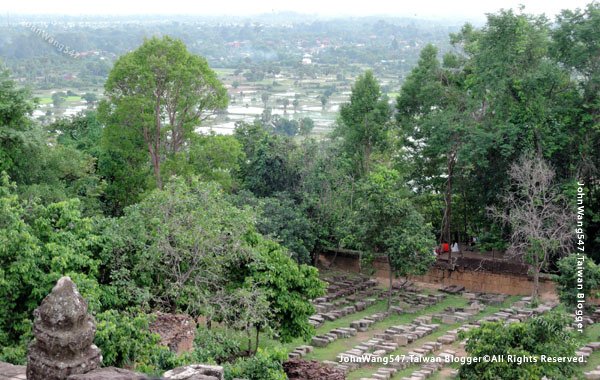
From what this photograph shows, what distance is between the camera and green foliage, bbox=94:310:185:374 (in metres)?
16.2

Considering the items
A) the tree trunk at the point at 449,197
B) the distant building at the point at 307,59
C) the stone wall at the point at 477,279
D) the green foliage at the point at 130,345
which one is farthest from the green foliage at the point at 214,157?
the distant building at the point at 307,59

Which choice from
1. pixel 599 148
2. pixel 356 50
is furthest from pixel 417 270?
pixel 356 50

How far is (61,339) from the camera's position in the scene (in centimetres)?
1051

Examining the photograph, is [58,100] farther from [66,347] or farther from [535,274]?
[66,347]

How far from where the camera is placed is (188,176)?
1136 inches

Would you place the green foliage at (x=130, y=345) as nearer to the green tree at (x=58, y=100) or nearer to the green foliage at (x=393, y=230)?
the green foliage at (x=393, y=230)

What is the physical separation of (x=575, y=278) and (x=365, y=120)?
1338 centimetres

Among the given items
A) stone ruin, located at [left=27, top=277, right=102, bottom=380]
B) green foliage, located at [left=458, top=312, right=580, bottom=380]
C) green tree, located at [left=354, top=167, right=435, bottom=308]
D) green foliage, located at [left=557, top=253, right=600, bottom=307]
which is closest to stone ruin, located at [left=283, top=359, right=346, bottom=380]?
green foliage, located at [left=458, top=312, right=580, bottom=380]

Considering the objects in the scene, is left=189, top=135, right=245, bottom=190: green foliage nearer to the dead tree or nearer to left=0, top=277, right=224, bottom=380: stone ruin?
the dead tree

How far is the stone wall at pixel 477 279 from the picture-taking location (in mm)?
31016

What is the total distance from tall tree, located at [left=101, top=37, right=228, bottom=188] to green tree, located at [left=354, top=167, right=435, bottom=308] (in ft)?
21.9

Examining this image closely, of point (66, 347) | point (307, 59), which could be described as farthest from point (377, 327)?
point (307, 59)

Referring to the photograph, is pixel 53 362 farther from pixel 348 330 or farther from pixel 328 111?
pixel 328 111

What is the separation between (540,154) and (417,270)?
6.38 m
